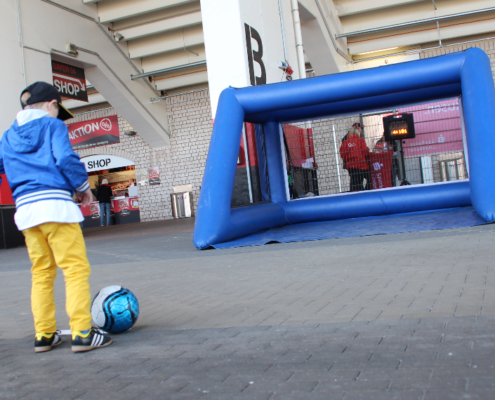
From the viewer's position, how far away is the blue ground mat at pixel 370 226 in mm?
6816

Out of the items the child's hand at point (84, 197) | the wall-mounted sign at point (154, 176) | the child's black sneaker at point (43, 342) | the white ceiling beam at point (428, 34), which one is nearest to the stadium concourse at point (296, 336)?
the child's black sneaker at point (43, 342)

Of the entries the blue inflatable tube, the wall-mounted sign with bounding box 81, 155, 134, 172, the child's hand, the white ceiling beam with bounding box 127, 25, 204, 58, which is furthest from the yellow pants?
the wall-mounted sign with bounding box 81, 155, 134, 172

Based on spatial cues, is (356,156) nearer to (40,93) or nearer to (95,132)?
(40,93)

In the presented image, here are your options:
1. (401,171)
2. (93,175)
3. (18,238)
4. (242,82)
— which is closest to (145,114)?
(93,175)

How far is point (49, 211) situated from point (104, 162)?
1928 cm

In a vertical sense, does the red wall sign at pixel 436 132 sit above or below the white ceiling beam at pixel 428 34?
below

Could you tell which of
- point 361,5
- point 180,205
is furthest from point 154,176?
point 361,5

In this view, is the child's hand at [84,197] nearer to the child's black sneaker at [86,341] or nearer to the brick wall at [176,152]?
the child's black sneaker at [86,341]

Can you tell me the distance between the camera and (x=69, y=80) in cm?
1389

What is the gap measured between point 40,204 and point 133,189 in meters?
18.6

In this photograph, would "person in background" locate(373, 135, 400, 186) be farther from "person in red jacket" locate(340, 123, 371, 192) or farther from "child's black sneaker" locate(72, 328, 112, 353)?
"child's black sneaker" locate(72, 328, 112, 353)

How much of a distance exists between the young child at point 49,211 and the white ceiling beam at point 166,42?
13086 millimetres

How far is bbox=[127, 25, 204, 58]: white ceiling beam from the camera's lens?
15583 mm

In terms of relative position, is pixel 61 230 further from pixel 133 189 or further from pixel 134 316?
pixel 133 189
